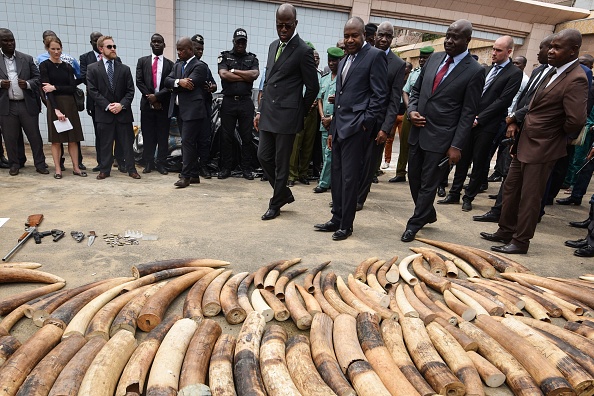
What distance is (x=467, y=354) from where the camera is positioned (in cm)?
198

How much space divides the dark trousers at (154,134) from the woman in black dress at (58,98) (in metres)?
0.92

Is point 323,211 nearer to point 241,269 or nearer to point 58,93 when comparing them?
point 241,269

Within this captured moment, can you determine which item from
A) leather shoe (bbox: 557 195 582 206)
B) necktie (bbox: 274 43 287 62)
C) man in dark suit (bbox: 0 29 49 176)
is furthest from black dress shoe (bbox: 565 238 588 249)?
man in dark suit (bbox: 0 29 49 176)

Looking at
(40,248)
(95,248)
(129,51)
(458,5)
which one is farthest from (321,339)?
(458,5)

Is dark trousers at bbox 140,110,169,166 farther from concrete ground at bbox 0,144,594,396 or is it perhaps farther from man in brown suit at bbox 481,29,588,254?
man in brown suit at bbox 481,29,588,254

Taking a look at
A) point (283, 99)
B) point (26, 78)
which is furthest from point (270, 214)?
point (26, 78)

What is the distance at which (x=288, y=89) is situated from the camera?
4.09 meters

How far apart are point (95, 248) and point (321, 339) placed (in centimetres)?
219

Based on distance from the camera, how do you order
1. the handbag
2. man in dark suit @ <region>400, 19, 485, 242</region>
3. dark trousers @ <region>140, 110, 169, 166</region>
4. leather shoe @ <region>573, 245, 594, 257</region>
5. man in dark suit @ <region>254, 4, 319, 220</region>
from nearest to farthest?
man in dark suit @ <region>400, 19, 485, 242</region>, leather shoe @ <region>573, 245, 594, 257</region>, man in dark suit @ <region>254, 4, 319, 220</region>, the handbag, dark trousers @ <region>140, 110, 169, 166</region>

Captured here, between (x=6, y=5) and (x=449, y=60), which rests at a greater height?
(x=6, y=5)

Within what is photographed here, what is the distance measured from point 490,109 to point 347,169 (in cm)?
256

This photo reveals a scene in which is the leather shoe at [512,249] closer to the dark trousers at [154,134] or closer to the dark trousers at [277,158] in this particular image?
the dark trousers at [277,158]

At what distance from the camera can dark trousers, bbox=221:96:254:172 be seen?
601 cm

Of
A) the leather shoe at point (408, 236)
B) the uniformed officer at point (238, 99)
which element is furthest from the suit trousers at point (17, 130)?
the leather shoe at point (408, 236)
